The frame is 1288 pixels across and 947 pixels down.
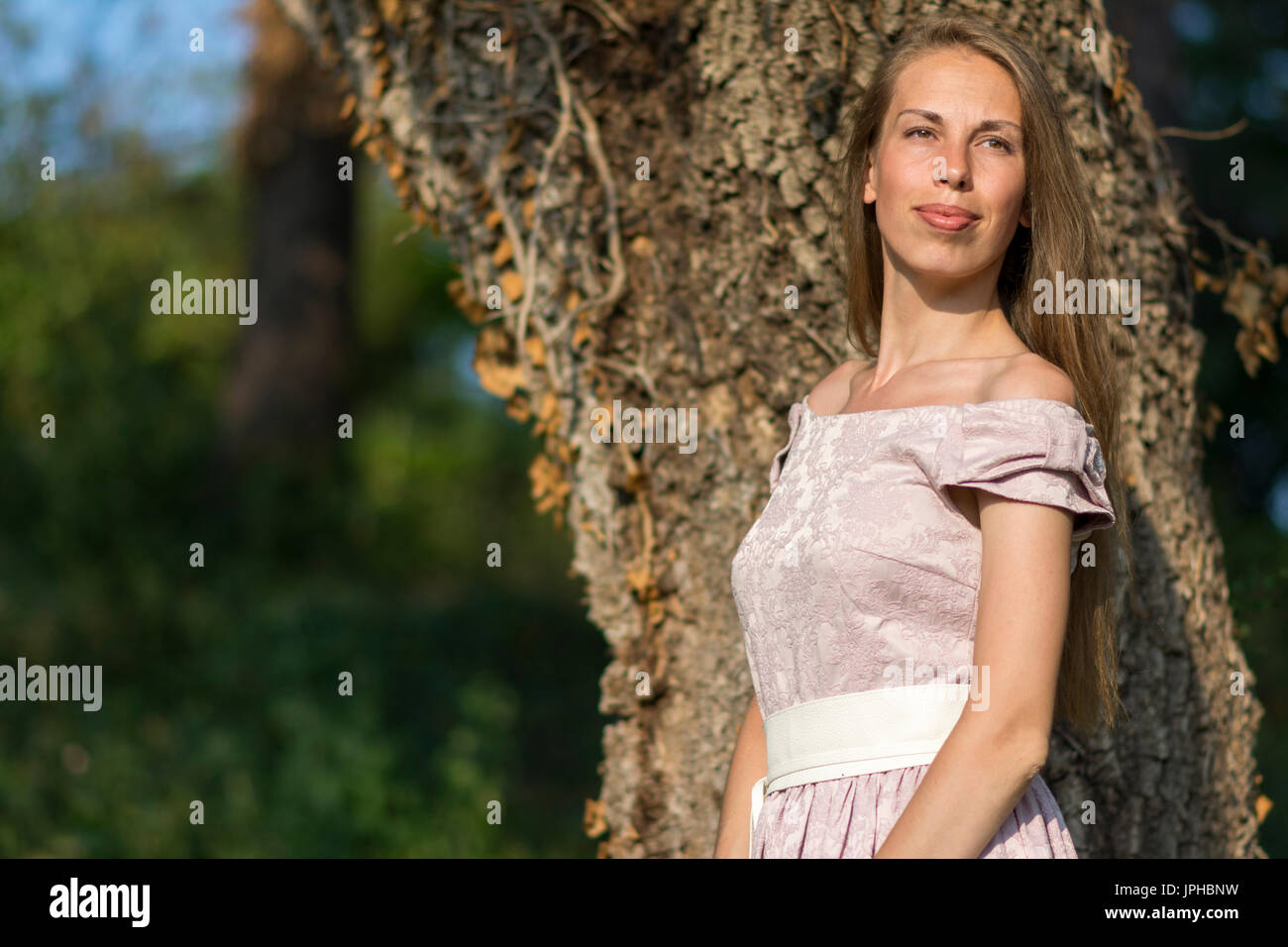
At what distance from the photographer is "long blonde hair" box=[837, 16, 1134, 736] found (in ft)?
6.00

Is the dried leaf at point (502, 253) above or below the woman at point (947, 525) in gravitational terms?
above

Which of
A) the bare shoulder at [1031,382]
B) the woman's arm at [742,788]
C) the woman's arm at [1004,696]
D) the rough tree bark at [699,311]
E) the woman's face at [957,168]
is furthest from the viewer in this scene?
the rough tree bark at [699,311]

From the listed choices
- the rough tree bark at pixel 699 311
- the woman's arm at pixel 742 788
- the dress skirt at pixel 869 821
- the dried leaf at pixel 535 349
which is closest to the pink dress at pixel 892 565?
the dress skirt at pixel 869 821

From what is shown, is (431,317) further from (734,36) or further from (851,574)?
(851,574)

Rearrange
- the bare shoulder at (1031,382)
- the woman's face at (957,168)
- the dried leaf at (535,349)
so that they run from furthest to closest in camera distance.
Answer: the dried leaf at (535,349)
the woman's face at (957,168)
the bare shoulder at (1031,382)

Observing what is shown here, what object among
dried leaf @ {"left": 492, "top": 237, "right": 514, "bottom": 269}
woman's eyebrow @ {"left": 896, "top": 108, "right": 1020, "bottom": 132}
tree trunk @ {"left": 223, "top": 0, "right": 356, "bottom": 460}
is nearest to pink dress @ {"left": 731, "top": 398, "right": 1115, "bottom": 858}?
woman's eyebrow @ {"left": 896, "top": 108, "right": 1020, "bottom": 132}

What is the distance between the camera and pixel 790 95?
9.03 ft

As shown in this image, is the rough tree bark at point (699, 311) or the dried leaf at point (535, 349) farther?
the dried leaf at point (535, 349)

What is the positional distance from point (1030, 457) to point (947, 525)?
0.14 m

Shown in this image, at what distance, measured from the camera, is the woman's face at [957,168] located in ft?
5.85

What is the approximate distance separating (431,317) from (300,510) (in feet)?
24.6

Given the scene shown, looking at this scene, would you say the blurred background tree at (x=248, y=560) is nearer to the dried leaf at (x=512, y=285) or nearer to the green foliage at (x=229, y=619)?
the green foliage at (x=229, y=619)

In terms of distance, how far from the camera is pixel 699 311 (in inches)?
114

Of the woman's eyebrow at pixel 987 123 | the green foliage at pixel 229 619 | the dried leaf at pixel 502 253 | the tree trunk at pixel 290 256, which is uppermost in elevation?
the tree trunk at pixel 290 256
